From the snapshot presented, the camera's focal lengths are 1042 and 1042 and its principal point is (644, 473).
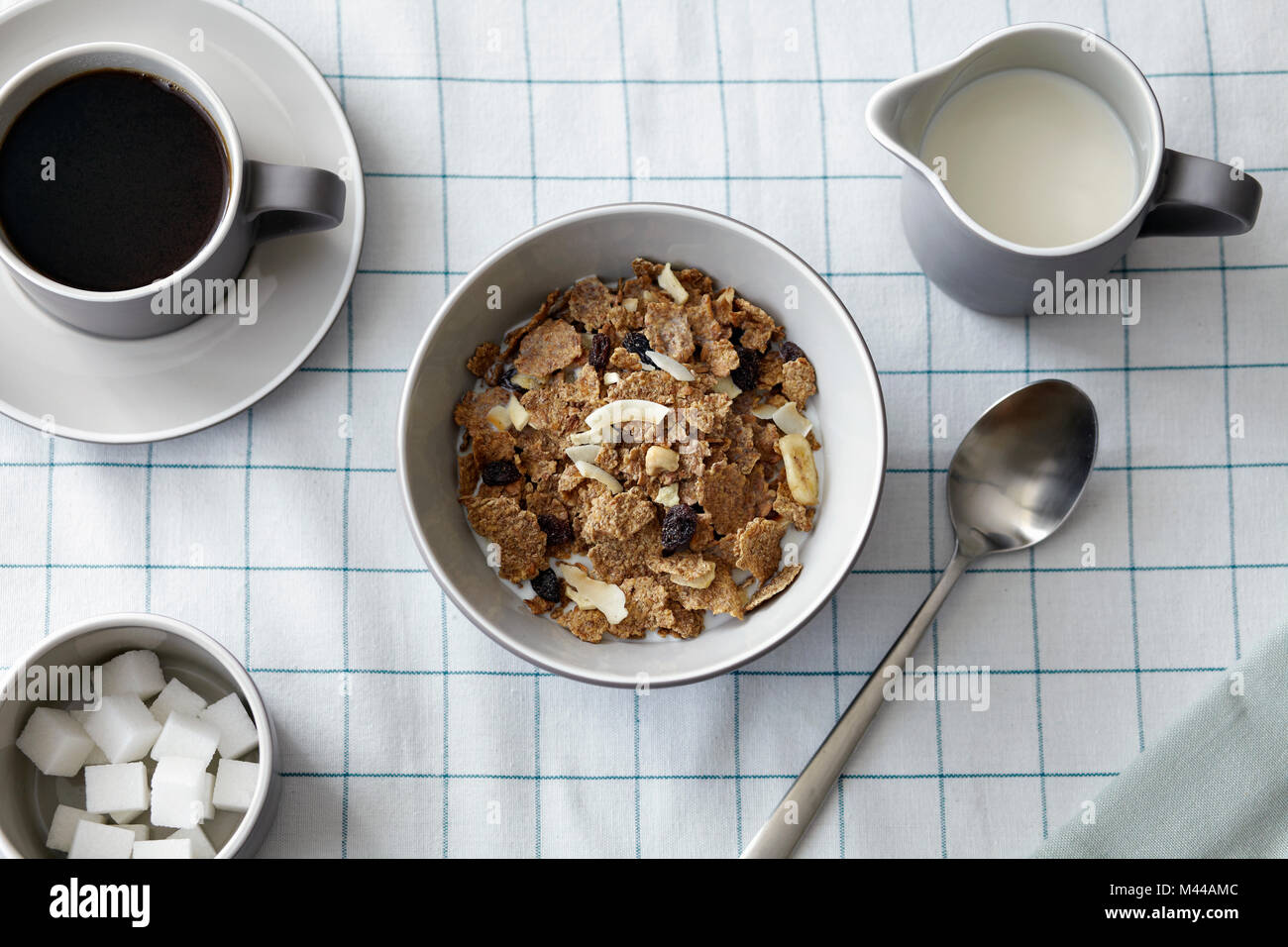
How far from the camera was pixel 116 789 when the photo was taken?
0.96m

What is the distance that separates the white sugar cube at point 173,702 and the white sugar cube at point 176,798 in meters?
0.06

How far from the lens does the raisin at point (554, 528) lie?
967 mm

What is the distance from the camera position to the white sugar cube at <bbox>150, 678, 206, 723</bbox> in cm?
99

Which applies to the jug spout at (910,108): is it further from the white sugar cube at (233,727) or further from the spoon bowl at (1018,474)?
the white sugar cube at (233,727)

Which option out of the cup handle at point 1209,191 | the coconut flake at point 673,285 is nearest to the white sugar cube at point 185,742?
the coconut flake at point 673,285

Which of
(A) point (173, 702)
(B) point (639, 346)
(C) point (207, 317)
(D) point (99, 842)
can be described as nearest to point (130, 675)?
(A) point (173, 702)

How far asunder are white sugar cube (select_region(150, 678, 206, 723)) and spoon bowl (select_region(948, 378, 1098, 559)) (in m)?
0.76

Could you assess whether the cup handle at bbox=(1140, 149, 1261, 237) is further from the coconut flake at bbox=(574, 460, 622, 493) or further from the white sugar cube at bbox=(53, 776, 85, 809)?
the white sugar cube at bbox=(53, 776, 85, 809)

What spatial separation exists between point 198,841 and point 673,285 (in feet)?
2.21

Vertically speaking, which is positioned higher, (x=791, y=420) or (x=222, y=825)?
(x=791, y=420)

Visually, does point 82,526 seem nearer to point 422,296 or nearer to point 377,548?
point 377,548

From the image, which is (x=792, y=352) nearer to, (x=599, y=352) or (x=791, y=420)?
(x=791, y=420)
